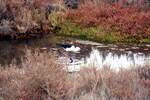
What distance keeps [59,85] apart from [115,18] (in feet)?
56.2

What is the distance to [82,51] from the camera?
21031 millimetres

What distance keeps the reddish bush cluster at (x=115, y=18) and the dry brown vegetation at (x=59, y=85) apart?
45.5ft

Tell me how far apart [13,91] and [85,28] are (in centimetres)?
1612

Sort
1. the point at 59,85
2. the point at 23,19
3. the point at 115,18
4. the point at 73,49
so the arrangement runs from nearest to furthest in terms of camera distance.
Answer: the point at 59,85, the point at 73,49, the point at 23,19, the point at 115,18

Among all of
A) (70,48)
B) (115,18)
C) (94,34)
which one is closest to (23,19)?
(94,34)

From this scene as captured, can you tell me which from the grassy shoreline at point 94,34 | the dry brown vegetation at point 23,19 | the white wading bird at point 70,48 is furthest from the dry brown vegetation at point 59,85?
the dry brown vegetation at point 23,19

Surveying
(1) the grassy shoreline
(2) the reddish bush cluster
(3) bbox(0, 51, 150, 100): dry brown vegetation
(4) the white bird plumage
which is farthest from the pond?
(3) bbox(0, 51, 150, 100): dry brown vegetation

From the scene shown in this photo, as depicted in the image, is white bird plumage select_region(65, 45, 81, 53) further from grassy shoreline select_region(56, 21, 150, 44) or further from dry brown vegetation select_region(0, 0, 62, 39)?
dry brown vegetation select_region(0, 0, 62, 39)

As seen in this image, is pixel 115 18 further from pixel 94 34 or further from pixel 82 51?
pixel 82 51

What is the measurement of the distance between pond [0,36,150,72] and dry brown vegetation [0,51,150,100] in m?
6.19

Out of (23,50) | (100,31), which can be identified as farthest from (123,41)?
(23,50)

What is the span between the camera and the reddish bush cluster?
2538 cm

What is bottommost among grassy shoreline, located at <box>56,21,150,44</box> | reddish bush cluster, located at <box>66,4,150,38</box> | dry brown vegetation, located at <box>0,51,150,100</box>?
grassy shoreline, located at <box>56,21,150,44</box>

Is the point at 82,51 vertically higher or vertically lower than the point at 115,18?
lower
